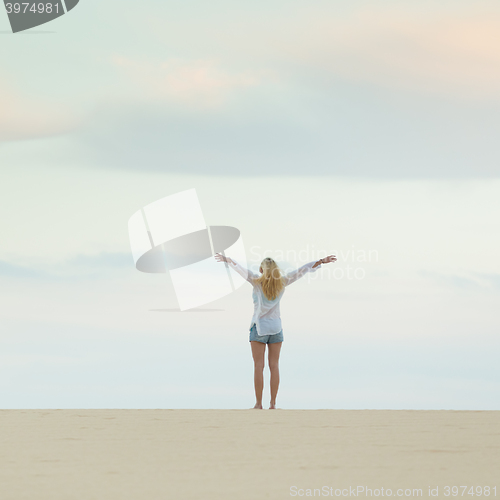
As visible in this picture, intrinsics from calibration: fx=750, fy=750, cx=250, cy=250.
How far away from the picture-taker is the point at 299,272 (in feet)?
33.5

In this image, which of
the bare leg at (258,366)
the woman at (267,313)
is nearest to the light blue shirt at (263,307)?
the woman at (267,313)

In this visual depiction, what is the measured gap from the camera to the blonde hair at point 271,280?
10.1 meters

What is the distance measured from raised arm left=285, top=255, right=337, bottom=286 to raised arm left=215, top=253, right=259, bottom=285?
0.45 meters

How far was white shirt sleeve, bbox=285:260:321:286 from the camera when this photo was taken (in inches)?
401

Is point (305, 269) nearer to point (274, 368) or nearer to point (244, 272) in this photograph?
point (244, 272)
